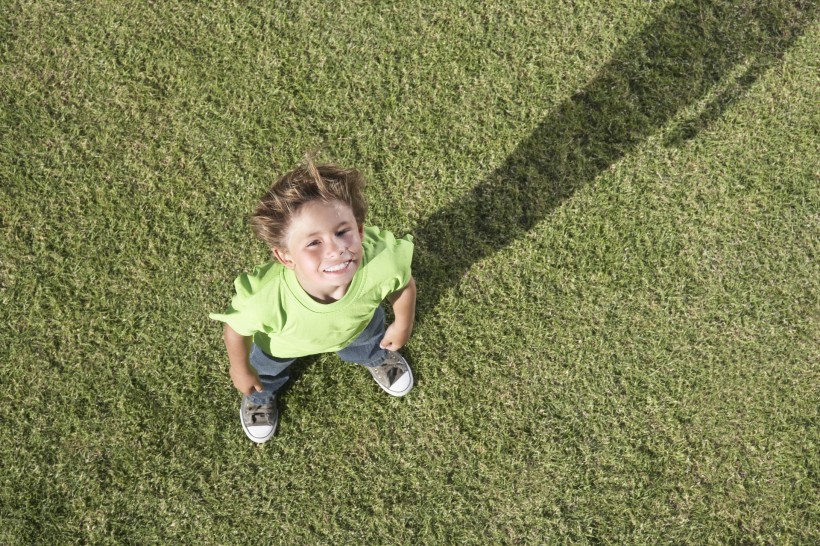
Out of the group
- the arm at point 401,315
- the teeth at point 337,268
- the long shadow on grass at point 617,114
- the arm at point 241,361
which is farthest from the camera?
the long shadow on grass at point 617,114

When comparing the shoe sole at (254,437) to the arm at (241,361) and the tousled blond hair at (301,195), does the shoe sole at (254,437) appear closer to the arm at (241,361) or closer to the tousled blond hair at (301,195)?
the arm at (241,361)

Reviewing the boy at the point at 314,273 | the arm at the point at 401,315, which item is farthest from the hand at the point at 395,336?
the boy at the point at 314,273

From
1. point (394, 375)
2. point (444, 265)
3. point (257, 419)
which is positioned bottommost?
point (394, 375)

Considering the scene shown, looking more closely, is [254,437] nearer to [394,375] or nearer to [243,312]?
[394,375]

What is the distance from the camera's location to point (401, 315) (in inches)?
136

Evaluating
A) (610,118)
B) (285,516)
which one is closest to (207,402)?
(285,516)

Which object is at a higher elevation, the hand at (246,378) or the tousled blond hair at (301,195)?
the tousled blond hair at (301,195)

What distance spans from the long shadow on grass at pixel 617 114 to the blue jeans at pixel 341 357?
0.60 m

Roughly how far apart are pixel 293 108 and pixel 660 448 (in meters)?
3.39

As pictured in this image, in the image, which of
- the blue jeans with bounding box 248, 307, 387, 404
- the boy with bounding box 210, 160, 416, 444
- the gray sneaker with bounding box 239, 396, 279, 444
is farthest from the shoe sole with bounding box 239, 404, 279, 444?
the boy with bounding box 210, 160, 416, 444

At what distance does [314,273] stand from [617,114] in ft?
9.29

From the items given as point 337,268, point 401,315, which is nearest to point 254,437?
point 401,315

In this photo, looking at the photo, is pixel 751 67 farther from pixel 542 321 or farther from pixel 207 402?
pixel 207 402

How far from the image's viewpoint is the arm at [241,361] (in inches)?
122
